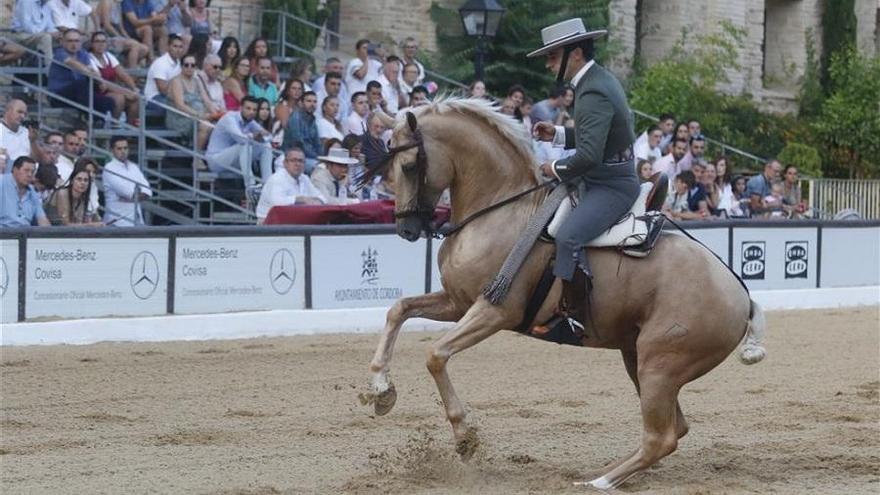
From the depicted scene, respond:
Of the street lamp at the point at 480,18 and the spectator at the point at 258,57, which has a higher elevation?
the street lamp at the point at 480,18

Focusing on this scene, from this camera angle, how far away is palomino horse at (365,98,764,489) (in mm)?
8852

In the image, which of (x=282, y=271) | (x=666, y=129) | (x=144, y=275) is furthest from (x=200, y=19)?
(x=666, y=129)

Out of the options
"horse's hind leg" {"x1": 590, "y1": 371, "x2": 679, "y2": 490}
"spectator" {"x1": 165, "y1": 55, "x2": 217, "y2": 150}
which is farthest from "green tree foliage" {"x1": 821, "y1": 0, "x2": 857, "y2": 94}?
"horse's hind leg" {"x1": 590, "y1": 371, "x2": 679, "y2": 490}

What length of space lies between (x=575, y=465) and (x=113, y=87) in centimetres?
1147

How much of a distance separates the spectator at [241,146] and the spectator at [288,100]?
451 millimetres

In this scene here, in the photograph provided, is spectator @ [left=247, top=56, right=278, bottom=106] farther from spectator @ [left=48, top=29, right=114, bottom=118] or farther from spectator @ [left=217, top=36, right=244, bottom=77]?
spectator @ [left=48, top=29, right=114, bottom=118]

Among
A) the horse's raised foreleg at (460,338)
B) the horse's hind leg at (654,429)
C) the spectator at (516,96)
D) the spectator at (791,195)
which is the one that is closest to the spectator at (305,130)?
the spectator at (516,96)

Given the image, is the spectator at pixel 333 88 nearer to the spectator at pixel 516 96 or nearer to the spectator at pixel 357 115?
the spectator at pixel 357 115

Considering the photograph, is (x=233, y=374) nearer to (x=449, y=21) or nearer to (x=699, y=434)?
(x=699, y=434)

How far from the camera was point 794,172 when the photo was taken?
2505 centimetres

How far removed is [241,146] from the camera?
63.9ft

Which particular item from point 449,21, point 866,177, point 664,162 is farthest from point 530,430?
point 866,177

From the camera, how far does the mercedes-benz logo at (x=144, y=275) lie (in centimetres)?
1541

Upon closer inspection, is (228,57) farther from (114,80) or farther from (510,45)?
(510,45)
